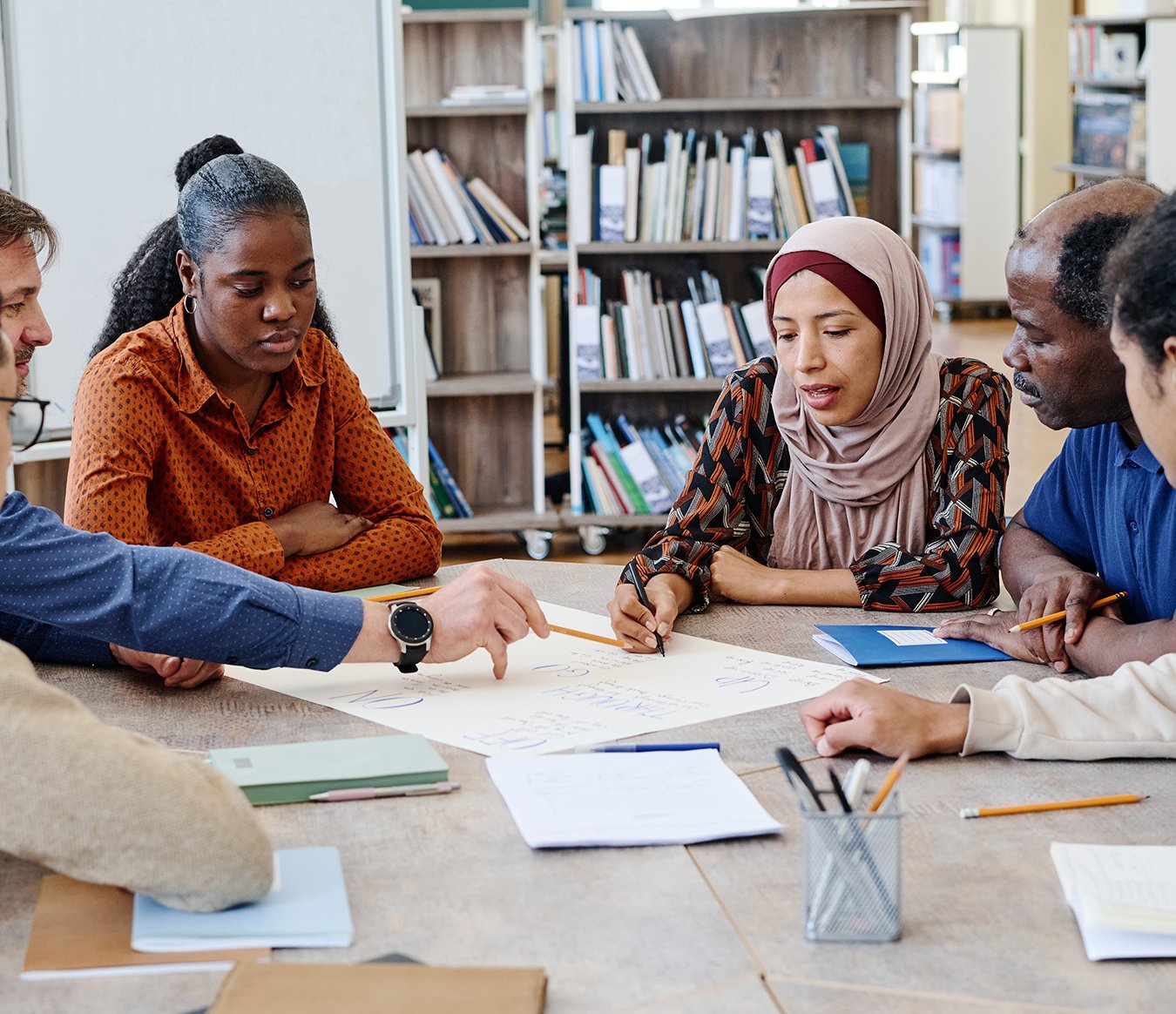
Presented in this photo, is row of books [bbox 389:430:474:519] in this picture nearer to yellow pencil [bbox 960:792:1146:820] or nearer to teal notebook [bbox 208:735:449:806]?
teal notebook [bbox 208:735:449:806]

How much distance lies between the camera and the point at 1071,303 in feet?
5.74

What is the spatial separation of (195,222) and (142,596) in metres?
0.77

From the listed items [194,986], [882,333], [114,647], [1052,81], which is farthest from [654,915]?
[1052,81]

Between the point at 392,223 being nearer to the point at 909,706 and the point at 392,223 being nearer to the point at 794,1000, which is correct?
the point at 909,706

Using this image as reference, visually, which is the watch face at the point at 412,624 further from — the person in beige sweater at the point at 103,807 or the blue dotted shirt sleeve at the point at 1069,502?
the blue dotted shirt sleeve at the point at 1069,502

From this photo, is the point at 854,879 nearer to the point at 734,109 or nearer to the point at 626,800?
the point at 626,800

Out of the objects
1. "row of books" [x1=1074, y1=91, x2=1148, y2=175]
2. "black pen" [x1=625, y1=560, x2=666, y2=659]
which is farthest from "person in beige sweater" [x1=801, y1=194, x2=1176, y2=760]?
"row of books" [x1=1074, y1=91, x2=1148, y2=175]

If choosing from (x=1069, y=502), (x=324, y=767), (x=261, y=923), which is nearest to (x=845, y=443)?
(x=1069, y=502)

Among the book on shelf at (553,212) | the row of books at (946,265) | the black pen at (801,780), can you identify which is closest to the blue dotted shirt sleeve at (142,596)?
the black pen at (801,780)

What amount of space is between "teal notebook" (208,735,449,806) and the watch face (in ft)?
0.81

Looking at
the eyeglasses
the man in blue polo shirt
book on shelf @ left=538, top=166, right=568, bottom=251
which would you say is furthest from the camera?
book on shelf @ left=538, top=166, right=568, bottom=251

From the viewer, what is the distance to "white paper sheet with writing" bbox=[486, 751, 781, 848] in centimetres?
115

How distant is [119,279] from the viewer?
7.66 ft

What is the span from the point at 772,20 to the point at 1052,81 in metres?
Answer: 6.30
